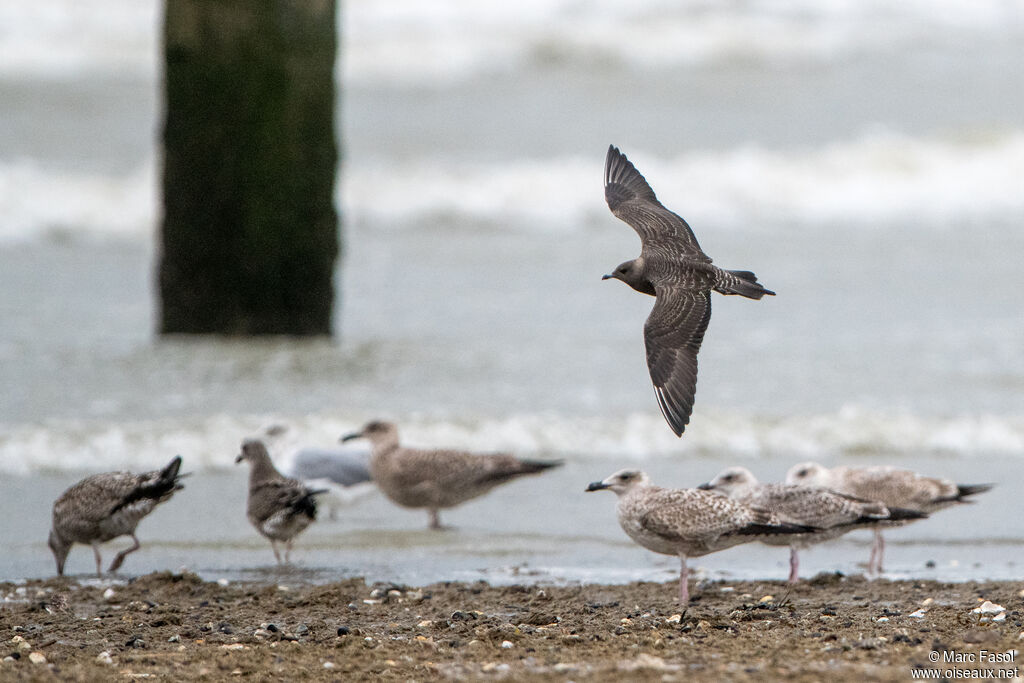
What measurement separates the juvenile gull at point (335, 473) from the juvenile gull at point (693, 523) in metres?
2.00

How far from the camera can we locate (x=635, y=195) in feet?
22.2

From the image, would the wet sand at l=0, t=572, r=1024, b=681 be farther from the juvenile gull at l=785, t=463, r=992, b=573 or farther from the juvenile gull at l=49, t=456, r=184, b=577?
the juvenile gull at l=785, t=463, r=992, b=573

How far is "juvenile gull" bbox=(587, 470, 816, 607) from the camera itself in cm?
564

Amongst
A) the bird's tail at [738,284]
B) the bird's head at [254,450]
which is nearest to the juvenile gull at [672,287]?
the bird's tail at [738,284]

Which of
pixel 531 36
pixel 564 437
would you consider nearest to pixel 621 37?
pixel 531 36

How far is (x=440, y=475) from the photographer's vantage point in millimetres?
7000

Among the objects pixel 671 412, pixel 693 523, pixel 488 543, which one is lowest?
pixel 488 543

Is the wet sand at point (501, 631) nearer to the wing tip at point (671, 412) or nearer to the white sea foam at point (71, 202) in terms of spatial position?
the wing tip at point (671, 412)

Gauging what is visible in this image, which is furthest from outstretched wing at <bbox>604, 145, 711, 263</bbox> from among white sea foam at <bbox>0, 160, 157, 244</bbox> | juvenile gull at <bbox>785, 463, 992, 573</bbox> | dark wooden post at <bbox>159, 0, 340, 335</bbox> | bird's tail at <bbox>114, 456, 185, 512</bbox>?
white sea foam at <bbox>0, 160, 157, 244</bbox>

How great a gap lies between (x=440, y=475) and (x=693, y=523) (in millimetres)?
1757

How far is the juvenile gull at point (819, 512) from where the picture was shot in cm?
597

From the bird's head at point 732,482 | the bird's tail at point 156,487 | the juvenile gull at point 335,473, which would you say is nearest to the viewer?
the bird's tail at point 156,487

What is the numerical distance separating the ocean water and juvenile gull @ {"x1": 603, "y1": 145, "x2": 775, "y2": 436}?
43.0 inches

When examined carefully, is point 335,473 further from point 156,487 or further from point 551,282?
point 551,282
